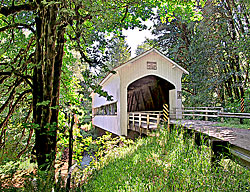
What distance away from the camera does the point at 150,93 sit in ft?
53.8

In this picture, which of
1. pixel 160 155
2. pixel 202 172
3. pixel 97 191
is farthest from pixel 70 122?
pixel 160 155

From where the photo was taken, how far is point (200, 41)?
52.6ft

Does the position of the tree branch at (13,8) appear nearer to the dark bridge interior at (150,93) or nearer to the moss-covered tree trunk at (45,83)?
the moss-covered tree trunk at (45,83)

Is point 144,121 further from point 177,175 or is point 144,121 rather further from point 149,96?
point 177,175

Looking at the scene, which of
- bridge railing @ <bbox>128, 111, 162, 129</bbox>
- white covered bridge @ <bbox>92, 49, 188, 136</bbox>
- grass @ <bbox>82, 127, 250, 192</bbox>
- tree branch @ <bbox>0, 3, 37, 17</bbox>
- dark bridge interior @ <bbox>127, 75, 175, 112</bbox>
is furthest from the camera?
dark bridge interior @ <bbox>127, 75, 175, 112</bbox>

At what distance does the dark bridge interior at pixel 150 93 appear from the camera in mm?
14938

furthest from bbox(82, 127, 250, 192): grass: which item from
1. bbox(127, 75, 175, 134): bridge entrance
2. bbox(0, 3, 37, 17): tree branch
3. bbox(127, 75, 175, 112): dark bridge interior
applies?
bbox(127, 75, 175, 112): dark bridge interior

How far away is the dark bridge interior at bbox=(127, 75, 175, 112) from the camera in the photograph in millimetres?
14938

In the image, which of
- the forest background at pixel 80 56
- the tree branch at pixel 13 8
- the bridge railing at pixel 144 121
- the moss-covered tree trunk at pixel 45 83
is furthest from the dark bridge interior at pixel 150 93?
the moss-covered tree trunk at pixel 45 83

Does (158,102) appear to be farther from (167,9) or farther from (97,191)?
(97,191)

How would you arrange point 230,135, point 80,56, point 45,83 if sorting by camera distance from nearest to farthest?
1. point 45,83
2. point 80,56
3. point 230,135

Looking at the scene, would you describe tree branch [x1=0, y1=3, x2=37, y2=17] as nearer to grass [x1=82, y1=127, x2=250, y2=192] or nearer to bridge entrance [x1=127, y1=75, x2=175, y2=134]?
grass [x1=82, y1=127, x2=250, y2=192]

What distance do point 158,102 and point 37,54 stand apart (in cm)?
1400

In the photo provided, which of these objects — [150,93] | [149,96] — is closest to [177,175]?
[150,93]
